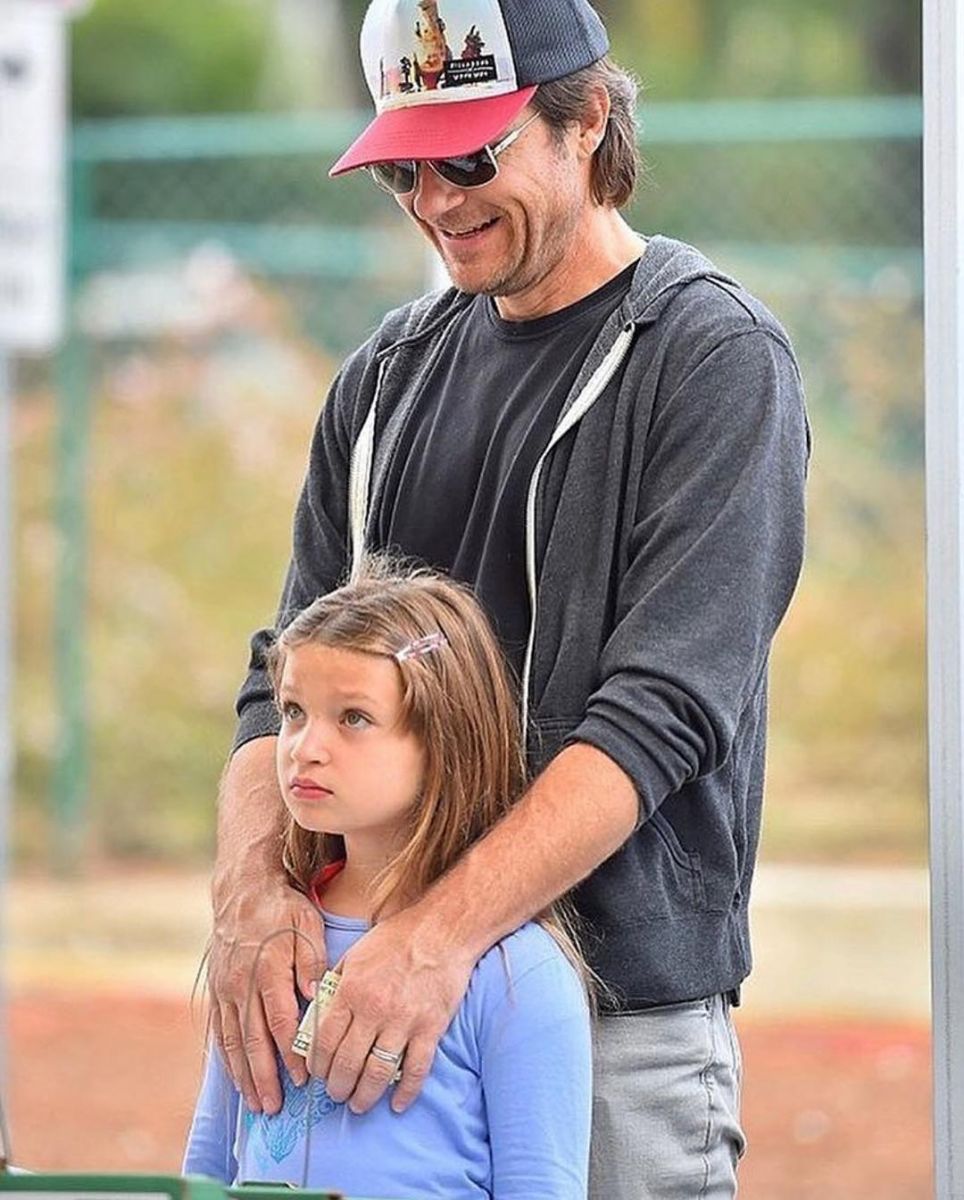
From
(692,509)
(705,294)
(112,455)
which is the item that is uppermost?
(705,294)

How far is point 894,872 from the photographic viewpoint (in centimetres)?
789

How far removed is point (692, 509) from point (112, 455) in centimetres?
642

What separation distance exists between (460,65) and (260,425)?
6.16 meters

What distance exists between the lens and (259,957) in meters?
2.37

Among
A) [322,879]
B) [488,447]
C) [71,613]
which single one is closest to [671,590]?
[488,447]

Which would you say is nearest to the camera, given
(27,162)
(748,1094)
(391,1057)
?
(391,1057)

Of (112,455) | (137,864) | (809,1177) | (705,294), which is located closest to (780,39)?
(112,455)

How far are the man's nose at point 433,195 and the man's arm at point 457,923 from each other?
58 cm

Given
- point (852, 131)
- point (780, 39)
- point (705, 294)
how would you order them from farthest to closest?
1. point (780, 39)
2. point (852, 131)
3. point (705, 294)

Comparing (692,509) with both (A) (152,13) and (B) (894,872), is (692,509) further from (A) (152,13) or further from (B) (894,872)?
(A) (152,13)

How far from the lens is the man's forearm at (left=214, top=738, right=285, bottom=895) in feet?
8.17

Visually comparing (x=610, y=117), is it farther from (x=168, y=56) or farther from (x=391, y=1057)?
(x=168, y=56)

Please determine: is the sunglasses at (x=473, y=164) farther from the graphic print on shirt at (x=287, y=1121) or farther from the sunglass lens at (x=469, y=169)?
the graphic print on shirt at (x=287, y=1121)

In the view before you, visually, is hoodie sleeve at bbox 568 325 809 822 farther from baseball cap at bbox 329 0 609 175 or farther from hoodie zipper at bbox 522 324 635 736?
baseball cap at bbox 329 0 609 175
